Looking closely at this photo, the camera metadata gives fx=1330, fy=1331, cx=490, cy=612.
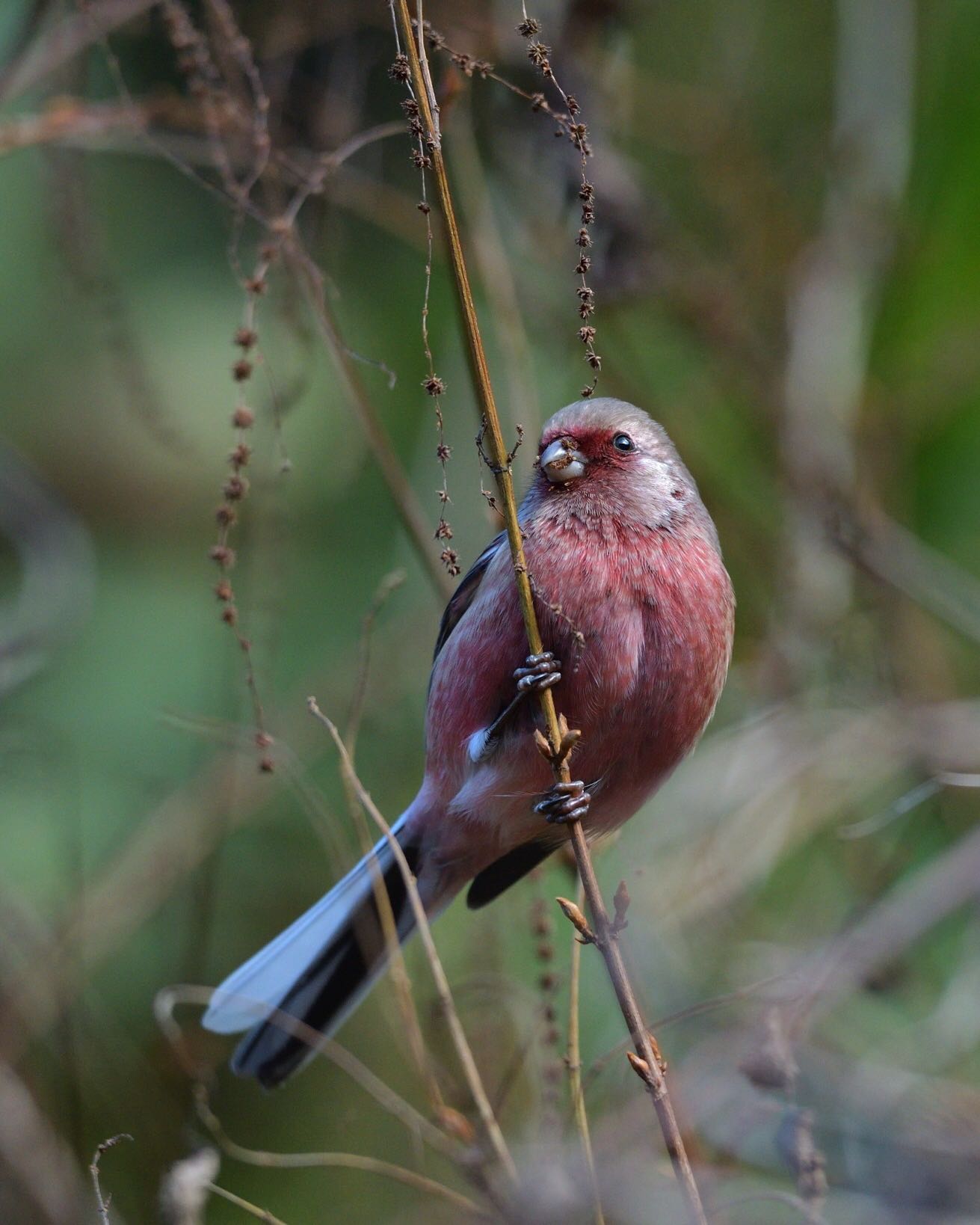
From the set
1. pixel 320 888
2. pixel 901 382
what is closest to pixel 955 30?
pixel 901 382

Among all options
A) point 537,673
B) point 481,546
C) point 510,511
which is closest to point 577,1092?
point 537,673

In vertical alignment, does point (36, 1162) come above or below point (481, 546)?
below

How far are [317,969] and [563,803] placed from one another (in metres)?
1.23

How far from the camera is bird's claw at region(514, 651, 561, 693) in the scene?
9.51ft

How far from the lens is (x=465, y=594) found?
12.0 ft

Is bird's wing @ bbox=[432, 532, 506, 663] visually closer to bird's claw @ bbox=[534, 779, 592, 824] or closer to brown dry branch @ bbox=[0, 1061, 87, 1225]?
bird's claw @ bbox=[534, 779, 592, 824]

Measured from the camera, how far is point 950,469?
644 centimetres

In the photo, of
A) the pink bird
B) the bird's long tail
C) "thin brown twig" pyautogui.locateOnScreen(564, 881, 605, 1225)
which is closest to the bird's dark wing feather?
the pink bird

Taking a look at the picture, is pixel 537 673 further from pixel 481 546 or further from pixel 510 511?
pixel 481 546

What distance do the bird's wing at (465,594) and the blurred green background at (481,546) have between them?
2.03 ft

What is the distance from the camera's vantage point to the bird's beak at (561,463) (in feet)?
11.1

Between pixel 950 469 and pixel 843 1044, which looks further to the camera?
pixel 950 469

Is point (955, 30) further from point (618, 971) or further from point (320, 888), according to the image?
point (618, 971)

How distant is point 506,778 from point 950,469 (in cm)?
393
